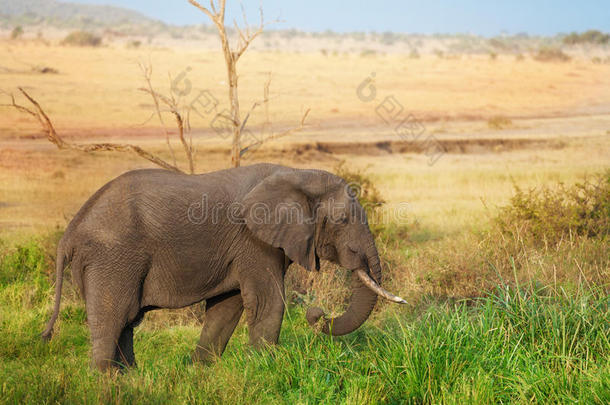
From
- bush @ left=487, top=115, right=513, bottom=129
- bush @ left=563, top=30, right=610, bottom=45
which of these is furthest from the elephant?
bush @ left=563, top=30, right=610, bottom=45

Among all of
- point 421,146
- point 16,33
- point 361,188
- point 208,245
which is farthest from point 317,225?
point 16,33

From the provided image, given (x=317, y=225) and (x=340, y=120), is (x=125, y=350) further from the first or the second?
(x=340, y=120)

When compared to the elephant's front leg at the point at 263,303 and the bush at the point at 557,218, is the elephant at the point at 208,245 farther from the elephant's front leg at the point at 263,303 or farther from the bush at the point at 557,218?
the bush at the point at 557,218

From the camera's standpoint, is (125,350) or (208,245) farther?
(125,350)

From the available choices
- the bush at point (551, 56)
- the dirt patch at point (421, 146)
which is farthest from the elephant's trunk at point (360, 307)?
the bush at point (551, 56)

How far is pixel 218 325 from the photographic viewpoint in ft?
22.7

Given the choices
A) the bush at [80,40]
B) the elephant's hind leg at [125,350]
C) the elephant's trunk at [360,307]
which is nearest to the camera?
the elephant's hind leg at [125,350]

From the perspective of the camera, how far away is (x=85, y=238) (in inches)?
239

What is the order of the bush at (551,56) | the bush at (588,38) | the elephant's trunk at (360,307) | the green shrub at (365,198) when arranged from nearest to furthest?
the elephant's trunk at (360,307)
the green shrub at (365,198)
the bush at (551,56)
the bush at (588,38)

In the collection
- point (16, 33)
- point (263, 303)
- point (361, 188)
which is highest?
point (16, 33)

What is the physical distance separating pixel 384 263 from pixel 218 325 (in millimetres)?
3230

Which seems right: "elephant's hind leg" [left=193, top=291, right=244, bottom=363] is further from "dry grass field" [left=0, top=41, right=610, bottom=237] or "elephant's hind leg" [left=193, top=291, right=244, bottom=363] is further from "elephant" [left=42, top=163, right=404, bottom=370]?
"dry grass field" [left=0, top=41, right=610, bottom=237]

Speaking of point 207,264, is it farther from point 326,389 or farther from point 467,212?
point 467,212

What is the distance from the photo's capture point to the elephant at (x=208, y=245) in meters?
6.07
